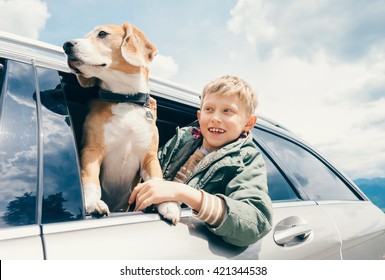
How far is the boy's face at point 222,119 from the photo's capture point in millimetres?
2141

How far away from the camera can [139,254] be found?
1348mm

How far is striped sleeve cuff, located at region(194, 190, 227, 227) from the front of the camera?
62.7 inches

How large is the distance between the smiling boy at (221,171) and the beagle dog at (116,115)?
21cm

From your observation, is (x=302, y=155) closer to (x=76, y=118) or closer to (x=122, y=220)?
(x=76, y=118)

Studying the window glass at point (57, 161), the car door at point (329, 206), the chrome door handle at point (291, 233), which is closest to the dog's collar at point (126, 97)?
the window glass at point (57, 161)

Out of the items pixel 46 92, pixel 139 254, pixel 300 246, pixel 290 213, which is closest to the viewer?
pixel 139 254

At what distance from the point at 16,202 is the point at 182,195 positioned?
0.63 metres

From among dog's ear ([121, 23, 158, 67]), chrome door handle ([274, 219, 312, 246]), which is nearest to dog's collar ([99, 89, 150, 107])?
dog's ear ([121, 23, 158, 67])

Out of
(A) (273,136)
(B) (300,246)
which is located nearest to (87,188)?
(B) (300,246)

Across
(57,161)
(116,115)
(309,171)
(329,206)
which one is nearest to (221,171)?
A: (116,115)

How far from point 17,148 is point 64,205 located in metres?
0.24

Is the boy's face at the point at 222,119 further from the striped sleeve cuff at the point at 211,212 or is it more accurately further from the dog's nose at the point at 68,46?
the dog's nose at the point at 68,46

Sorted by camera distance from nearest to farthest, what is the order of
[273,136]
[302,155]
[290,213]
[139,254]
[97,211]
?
[139,254] → [97,211] → [290,213] → [273,136] → [302,155]

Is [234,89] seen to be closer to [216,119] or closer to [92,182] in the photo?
[216,119]
